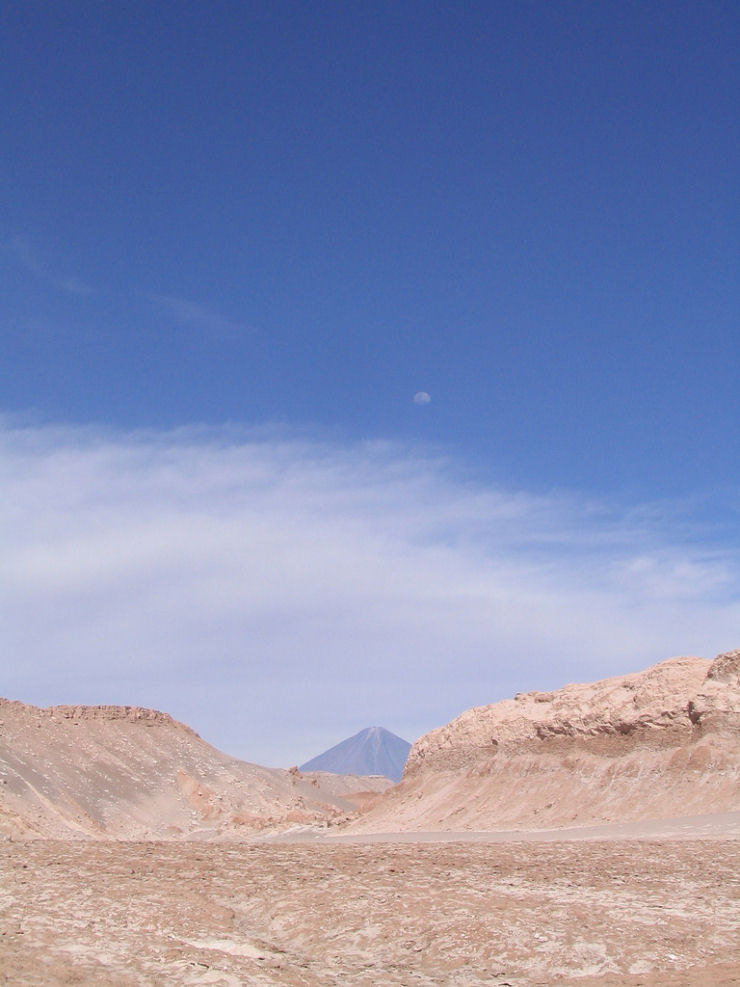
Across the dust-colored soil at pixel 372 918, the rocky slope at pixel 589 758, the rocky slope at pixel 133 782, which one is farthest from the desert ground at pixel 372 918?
the rocky slope at pixel 133 782

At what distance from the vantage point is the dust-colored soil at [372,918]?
12.5 m

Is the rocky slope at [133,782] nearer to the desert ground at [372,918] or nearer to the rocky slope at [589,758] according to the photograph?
the rocky slope at [589,758]

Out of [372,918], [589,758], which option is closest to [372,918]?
[372,918]

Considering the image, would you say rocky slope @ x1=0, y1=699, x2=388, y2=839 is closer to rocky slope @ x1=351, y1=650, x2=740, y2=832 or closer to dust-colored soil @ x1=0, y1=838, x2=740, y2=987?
rocky slope @ x1=351, y1=650, x2=740, y2=832

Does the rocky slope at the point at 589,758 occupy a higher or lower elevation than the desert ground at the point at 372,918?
higher

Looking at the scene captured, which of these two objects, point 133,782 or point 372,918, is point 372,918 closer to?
point 372,918

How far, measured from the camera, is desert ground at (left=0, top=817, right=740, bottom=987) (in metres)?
12.5

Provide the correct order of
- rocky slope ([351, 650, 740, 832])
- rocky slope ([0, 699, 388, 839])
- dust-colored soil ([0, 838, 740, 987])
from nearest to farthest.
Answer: dust-colored soil ([0, 838, 740, 987]) < rocky slope ([351, 650, 740, 832]) < rocky slope ([0, 699, 388, 839])

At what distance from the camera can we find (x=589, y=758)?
3703cm

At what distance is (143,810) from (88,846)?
50346mm

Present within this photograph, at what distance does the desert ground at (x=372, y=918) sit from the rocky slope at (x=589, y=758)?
40.4 ft

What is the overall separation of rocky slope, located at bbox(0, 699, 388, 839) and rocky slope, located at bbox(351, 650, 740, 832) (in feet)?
38.5

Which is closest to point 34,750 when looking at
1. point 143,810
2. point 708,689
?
point 143,810

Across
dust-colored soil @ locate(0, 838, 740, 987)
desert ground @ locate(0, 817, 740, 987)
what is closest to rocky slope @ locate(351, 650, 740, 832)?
desert ground @ locate(0, 817, 740, 987)
